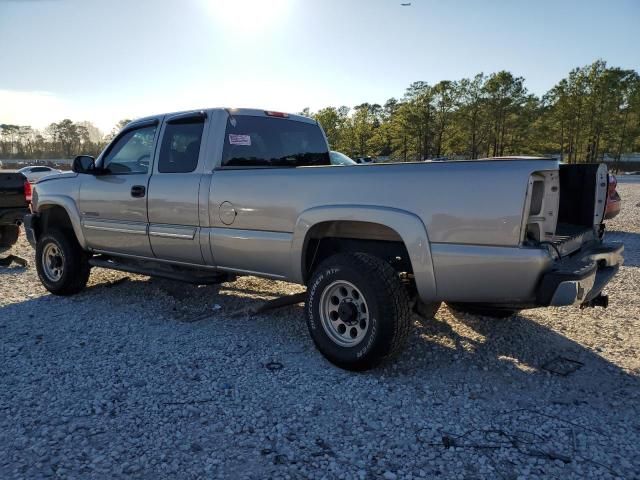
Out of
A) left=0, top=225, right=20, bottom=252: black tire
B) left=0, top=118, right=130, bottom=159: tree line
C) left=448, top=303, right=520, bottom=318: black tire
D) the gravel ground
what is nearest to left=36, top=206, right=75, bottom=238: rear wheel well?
the gravel ground

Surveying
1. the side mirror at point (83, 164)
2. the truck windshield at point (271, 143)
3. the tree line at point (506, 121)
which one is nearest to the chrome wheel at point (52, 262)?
the side mirror at point (83, 164)

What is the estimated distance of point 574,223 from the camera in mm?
3832

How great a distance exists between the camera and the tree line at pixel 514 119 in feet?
160

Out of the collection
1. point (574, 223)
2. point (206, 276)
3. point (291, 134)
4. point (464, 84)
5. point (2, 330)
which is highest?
point (464, 84)

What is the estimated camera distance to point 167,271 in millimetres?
4754

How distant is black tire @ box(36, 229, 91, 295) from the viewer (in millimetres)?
5504

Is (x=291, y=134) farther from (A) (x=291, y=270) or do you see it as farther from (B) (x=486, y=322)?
(B) (x=486, y=322)

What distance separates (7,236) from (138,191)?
5546 mm

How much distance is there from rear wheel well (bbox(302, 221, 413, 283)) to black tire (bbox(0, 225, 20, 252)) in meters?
7.10

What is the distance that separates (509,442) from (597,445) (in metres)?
0.46

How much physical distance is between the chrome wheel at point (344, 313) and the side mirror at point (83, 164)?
10.4 feet

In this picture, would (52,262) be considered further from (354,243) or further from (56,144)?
(56,144)

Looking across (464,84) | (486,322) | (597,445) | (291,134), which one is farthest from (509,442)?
(464,84)

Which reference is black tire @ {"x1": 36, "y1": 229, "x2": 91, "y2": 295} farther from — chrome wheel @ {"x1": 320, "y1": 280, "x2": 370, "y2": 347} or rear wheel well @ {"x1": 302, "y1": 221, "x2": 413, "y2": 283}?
chrome wheel @ {"x1": 320, "y1": 280, "x2": 370, "y2": 347}
